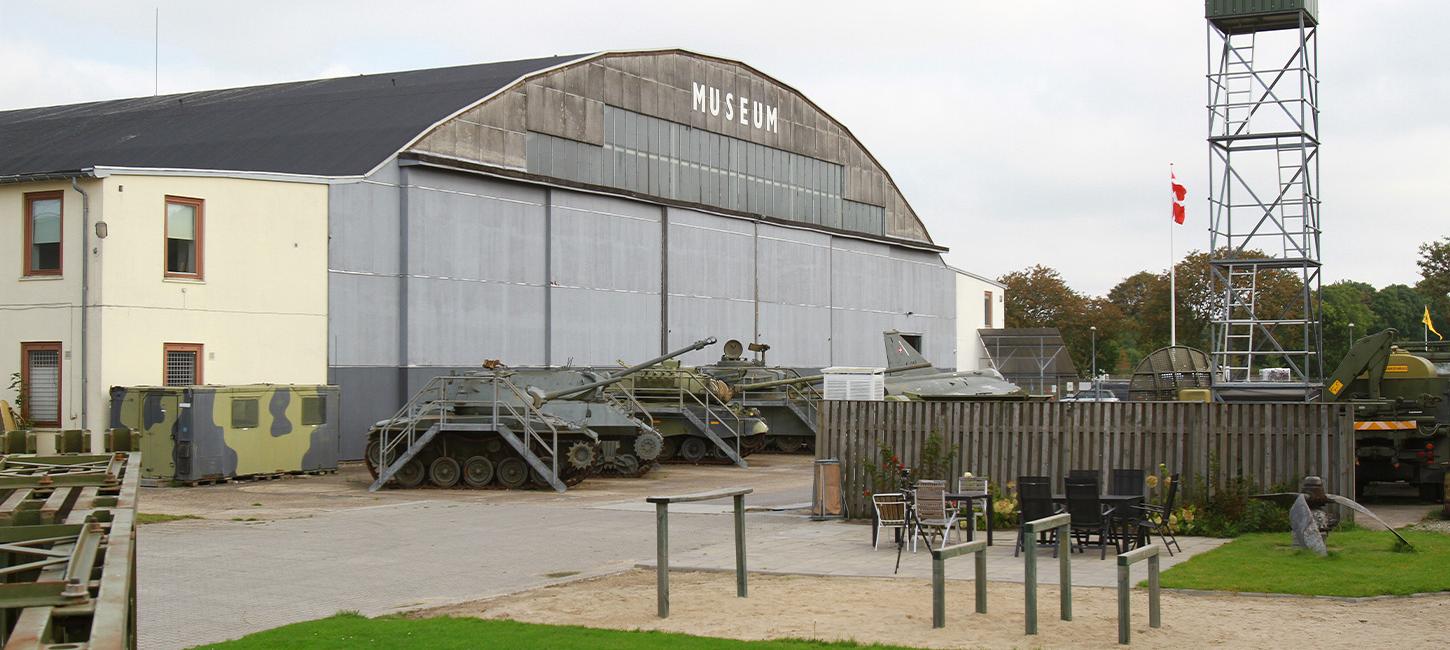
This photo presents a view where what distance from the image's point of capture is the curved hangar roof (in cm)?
3550

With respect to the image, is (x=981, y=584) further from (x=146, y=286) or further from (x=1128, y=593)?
(x=146, y=286)

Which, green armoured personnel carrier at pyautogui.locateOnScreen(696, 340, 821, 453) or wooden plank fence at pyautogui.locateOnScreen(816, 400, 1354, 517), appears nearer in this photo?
wooden plank fence at pyautogui.locateOnScreen(816, 400, 1354, 517)

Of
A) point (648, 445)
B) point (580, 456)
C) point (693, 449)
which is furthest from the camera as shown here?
point (693, 449)

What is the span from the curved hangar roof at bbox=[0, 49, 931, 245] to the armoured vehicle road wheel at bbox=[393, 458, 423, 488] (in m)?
9.36

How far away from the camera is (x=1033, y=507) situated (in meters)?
14.8

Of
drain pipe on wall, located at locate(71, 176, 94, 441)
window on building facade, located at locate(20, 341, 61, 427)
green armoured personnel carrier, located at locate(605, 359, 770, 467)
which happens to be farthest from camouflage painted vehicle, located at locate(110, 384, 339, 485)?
green armoured personnel carrier, located at locate(605, 359, 770, 467)

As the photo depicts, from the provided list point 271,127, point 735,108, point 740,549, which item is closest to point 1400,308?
point 735,108

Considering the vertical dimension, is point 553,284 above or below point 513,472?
above

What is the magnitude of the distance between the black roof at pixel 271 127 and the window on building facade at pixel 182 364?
5.51 m

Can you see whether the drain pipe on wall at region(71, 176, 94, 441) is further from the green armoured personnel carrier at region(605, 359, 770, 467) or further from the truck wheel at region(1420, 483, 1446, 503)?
the truck wheel at region(1420, 483, 1446, 503)

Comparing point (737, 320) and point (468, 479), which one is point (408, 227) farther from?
point (737, 320)

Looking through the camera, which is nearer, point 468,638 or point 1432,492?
point 468,638

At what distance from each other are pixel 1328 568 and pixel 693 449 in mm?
19933

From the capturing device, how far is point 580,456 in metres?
24.8
